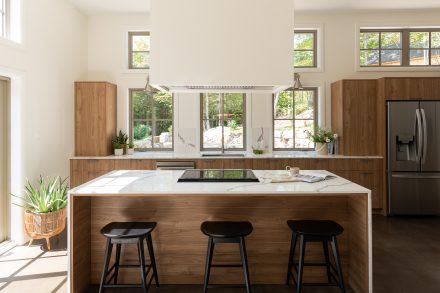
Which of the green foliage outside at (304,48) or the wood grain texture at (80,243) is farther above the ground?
the green foliage outside at (304,48)

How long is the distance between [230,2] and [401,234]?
3584 millimetres

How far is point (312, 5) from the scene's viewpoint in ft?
18.1

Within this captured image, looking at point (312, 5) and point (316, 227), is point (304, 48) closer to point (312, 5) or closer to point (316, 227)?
point (312, 5)

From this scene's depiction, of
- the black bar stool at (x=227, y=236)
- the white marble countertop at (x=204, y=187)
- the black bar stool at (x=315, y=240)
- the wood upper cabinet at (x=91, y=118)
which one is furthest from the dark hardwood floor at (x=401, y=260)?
the wood upper cabinet at (x=91, y=118)

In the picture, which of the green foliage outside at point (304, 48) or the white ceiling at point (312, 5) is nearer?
the white ceiling at point (312, 5)

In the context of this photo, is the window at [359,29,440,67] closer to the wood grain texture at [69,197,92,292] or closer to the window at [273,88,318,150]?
the window at [273,88,318,150]

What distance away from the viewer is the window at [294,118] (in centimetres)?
612

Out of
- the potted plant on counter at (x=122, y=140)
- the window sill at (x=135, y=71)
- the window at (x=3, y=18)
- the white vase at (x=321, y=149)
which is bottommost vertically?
the white vase at (x=321, y=149)

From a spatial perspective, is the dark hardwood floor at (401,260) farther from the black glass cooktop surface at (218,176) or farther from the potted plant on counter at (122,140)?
the potted plant on counter at (122,140)

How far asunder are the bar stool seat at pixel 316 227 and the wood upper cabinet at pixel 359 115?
9.90 feet

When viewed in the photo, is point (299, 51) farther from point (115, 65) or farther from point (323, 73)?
Answer: point (115, 65)

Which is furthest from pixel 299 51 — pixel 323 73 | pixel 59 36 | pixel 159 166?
pixel 59 36

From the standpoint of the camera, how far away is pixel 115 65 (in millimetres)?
6008

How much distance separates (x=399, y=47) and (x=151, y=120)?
4601mm
